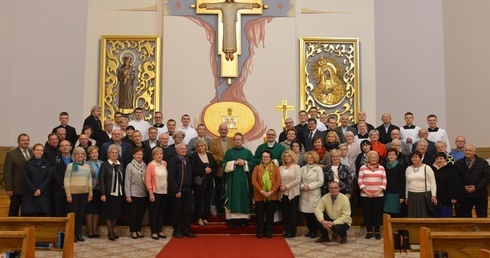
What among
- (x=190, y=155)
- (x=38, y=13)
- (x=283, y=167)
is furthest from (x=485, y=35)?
(x=38, y=13)

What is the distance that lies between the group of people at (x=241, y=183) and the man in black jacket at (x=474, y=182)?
1 cm

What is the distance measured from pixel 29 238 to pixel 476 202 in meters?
5.16

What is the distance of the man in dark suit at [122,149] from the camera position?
6773mm

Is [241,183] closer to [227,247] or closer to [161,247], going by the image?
[227,247]

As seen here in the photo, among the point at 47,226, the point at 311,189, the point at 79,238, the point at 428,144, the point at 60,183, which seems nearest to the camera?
the point at 47,226

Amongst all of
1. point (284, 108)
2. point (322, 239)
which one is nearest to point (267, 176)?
point (322, 239)

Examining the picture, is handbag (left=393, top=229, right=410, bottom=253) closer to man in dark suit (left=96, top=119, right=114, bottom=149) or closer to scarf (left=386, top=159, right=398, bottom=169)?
scarf (left=386, top=159, right=398, bottom=169)

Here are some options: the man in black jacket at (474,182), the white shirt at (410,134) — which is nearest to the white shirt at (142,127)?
the white shirt at (410,134)

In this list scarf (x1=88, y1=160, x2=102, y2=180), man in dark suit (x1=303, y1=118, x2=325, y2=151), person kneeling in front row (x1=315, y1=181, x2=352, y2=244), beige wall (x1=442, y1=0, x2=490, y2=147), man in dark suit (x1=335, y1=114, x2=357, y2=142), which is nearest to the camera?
person kneeling in front row (x1=315, y1=181, x2=352, y2=244)

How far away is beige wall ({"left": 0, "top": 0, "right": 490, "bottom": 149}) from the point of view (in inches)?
381

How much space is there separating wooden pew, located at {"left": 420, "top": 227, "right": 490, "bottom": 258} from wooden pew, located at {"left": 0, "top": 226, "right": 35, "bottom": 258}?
106 inches

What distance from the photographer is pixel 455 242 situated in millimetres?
3693

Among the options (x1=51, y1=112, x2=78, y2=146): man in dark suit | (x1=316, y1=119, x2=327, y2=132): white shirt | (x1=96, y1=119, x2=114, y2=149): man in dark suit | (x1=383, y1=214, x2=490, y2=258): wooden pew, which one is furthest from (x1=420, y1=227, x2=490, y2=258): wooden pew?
(x1=51, y1=112, x2=78, y2=146): man in dark suit

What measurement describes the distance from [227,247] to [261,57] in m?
5.01
